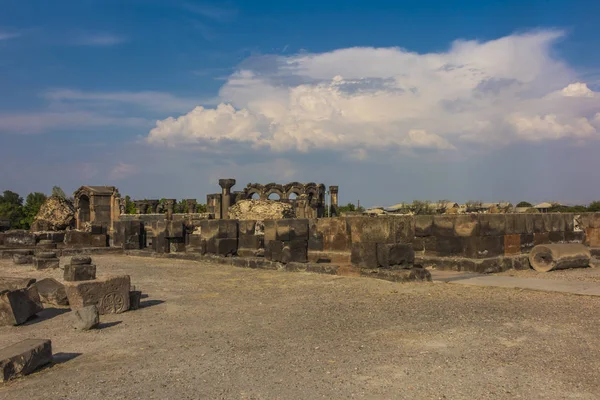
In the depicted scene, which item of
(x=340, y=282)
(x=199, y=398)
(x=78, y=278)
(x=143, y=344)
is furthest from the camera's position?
(x=340, y=282)

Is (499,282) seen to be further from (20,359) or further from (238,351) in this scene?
(20,359)

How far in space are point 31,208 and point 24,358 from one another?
129 feet

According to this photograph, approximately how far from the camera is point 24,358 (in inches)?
181

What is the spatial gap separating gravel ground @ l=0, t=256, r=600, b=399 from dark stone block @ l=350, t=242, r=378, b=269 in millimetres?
1725

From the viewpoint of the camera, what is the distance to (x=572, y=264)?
→ 432 inches

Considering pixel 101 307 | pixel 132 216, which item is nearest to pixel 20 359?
pixel 101 307

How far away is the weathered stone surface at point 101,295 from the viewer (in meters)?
7.47

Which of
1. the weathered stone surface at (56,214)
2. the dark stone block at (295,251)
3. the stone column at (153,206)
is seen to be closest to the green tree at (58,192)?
the weathered stone surface at (56,214)

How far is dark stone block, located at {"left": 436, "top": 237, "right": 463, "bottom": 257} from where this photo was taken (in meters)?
11.3

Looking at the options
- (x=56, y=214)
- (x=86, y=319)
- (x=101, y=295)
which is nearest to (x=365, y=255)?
(x=101, y=295)

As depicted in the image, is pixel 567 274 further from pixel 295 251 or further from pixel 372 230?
pixel 295 251

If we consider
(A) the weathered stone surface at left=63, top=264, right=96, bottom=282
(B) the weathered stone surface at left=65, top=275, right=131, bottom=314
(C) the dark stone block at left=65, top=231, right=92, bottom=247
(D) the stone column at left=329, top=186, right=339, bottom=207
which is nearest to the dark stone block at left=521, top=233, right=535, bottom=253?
(B) the weathered stone surface at left=65, top=275, right=131, bottom=314

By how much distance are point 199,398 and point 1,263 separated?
47.1 ft

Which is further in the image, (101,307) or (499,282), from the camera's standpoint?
(499,282)
